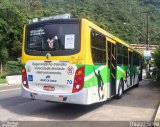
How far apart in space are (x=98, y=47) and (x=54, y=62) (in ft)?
6.11

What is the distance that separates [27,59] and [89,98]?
254 centimetres

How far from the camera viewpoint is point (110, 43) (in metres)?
13.4

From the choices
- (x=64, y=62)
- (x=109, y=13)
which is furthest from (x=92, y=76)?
(x=109, y=13)

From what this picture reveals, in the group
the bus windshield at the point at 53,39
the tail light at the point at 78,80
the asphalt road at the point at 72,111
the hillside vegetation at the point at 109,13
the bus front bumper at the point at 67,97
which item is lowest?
the asphalt road at the point at 72,111

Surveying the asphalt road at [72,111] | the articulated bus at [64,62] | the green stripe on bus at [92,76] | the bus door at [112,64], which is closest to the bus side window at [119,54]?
the bus door at [112,64]

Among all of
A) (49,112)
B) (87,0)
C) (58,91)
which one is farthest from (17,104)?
(87,0)

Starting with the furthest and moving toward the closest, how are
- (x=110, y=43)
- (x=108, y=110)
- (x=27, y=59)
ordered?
(x=110, y=43) < (x=108, y=110) < (x=27, y=59)

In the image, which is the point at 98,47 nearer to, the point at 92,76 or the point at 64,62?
the point at 92,76

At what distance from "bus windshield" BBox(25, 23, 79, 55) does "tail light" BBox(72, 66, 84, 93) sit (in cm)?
66

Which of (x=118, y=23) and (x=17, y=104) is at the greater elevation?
(x=118, y=23)

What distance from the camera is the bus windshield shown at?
10.5m

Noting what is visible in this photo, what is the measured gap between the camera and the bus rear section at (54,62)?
33.7 ft

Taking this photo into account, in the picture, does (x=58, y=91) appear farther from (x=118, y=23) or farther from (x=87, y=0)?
(x=87, y=0)

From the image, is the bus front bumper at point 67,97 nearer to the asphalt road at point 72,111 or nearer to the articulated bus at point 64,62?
→ the articulated bus at point 64,62
